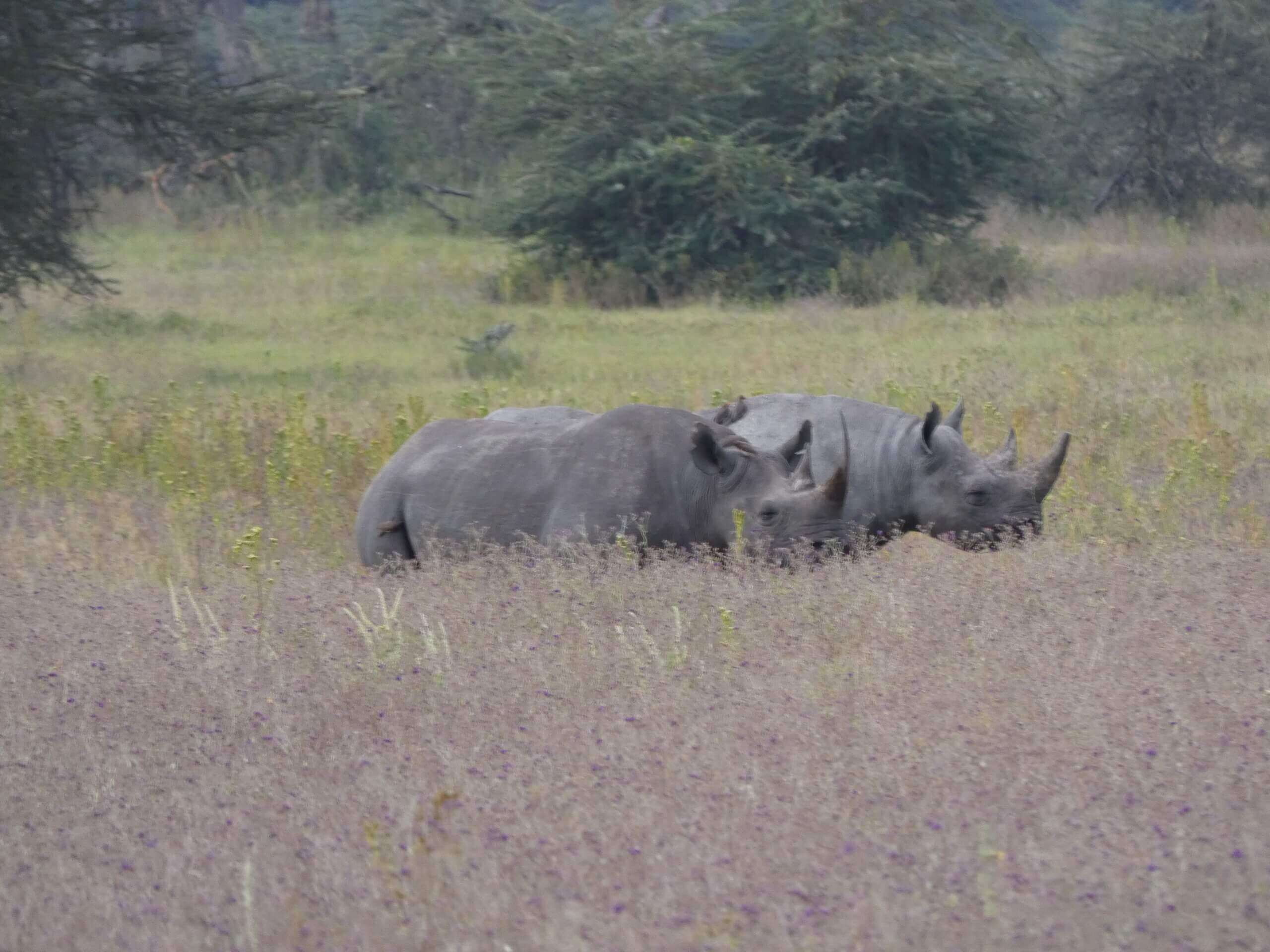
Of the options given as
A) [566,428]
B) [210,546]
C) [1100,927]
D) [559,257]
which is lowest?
[559,257]

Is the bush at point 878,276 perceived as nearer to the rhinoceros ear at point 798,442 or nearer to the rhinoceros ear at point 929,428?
the rhinoceros ear at point 929,428

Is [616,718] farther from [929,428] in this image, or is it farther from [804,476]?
[929,428]

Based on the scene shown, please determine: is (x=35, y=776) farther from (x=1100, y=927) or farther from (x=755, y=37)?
(x=755, y=37)

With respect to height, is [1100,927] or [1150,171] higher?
[1100,927]

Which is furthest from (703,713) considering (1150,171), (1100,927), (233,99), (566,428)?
(1150,171)

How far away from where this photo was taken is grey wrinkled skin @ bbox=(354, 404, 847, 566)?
24.0 feet

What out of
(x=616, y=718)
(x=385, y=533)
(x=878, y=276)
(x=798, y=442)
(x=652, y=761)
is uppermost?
(x=652, y=761)

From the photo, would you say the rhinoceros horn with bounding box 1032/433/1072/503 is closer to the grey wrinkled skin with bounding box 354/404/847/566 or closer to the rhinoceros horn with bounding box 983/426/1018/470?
the rhinoceros horn with bounding box 983/426/1018/470

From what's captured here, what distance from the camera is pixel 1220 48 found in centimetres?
2819

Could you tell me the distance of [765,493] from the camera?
7406 mm

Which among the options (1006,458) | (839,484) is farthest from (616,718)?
(1006,458)

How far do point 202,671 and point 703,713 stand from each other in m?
1.76

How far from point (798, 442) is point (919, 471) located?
0.75 m

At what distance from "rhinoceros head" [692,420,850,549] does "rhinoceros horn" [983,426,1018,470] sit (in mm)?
1022
